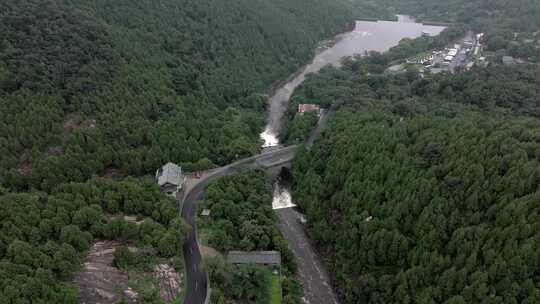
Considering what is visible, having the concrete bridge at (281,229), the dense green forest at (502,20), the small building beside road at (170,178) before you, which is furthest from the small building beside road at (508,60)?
the small building beside road at (170,178)

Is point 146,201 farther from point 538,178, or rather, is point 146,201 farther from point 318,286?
point 538,178

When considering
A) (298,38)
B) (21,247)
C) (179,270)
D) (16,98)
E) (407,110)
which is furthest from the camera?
(298,38)

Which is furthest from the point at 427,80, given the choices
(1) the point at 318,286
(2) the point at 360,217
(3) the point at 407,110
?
(1) the point at 318,286

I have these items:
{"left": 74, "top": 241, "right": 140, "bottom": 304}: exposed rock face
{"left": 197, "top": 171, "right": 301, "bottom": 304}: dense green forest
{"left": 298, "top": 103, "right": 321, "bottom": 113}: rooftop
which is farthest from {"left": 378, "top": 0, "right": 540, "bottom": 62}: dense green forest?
{"left": 74, "top": 241, "right": 140, "bottom": 304}: exposed rock face

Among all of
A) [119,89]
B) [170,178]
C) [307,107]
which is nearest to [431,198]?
[170,178]

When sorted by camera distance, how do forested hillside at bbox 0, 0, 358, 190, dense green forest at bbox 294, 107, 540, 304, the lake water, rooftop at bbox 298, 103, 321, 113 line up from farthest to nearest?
the lake water → rooftop at bbox 298, 103, 321, 113 → forested hillside at bbox 0, 0, 358, 190 → dense green forest at bbox 294, 107, 540, 304

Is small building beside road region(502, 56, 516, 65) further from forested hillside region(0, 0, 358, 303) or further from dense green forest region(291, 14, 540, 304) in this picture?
forested hillside region(0, 0, 358, 303)
